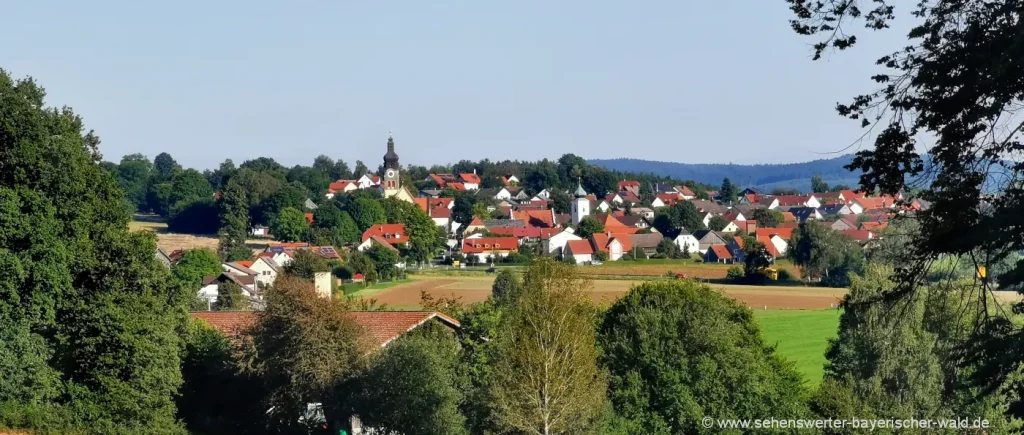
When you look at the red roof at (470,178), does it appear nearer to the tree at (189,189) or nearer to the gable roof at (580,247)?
the tree at (189,189)

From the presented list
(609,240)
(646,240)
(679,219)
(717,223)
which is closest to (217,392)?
(609,240)

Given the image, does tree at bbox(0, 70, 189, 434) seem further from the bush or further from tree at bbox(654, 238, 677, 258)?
tree at bbox(654, 238, 677, 258)

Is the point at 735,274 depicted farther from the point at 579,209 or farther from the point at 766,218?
the point at 579,209

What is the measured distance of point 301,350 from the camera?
822 inches

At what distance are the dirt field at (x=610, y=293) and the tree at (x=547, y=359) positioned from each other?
35.0 meters

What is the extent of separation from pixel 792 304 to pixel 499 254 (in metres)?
46.0

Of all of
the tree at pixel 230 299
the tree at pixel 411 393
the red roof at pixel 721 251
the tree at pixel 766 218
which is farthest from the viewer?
the tree at pixel 766 218

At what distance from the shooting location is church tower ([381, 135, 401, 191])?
465 feet

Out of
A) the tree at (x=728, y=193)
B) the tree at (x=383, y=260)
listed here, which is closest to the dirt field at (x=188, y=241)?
the tree at (x=383, y=260)

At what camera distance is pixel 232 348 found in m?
22.1

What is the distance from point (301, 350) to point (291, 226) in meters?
78.9

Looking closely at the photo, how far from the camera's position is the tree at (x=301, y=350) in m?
20.8

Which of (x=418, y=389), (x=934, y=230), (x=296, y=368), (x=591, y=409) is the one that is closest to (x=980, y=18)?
(x=934, y=230)

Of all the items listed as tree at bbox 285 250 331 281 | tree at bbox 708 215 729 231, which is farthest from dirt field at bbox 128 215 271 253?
tree at bbox 708 215 729 231
